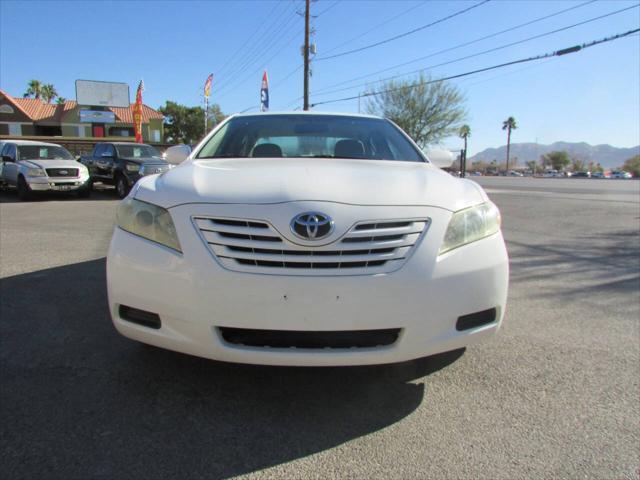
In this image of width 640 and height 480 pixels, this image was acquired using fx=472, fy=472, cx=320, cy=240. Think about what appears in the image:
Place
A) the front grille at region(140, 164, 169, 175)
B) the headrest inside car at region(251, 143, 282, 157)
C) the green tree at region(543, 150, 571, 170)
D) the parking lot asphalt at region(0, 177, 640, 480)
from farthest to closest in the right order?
the green tree at region(543, 150, 571, 170)
the front grille at region(140, 164, 169, 175)
the headrest inside car at region(251, 143, 282, 157)
the parking lot asphalt at region(0, 177, 640, 480)

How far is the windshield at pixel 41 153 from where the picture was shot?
13.4 m

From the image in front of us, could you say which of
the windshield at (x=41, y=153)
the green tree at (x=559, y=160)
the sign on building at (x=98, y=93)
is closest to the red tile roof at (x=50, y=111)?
the sign on building at (x=98, y=93)

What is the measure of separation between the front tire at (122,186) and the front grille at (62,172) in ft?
3.78

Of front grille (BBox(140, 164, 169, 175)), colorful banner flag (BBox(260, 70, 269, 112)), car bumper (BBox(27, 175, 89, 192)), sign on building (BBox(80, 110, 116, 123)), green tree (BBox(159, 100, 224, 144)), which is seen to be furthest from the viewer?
green tree (BBox(159, 100, 224, 144))

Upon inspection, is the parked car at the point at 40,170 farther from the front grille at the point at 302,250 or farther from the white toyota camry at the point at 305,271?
the front grille at the point at 302,250

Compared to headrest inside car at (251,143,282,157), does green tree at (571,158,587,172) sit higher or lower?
higher

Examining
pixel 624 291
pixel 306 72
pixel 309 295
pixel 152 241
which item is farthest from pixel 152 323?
pixel 306 72

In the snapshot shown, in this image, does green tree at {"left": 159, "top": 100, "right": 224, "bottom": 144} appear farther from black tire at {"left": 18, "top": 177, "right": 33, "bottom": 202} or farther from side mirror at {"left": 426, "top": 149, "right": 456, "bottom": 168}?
side mirror at {"left": 426, "top": 149, "right": 456, "bottom": 168}

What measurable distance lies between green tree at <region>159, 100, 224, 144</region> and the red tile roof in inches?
306

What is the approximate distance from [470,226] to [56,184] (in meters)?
13.2

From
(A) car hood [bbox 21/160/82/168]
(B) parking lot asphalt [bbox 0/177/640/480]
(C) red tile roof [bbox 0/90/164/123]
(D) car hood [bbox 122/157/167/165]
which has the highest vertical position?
(C) red tile roof [bbox 0/90/164/123]

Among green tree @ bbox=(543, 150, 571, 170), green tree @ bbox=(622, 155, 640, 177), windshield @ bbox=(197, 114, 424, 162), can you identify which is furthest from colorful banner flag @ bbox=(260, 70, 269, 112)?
green tree @ bbox=(543, 150, 571, 170)

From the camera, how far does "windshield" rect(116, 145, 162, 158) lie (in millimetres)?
14109

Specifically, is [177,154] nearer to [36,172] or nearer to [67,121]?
[36,172]
